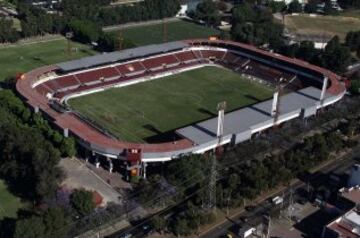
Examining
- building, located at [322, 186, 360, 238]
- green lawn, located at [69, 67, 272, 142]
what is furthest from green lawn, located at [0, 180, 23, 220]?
building, located at [322, 186, 360, 238]

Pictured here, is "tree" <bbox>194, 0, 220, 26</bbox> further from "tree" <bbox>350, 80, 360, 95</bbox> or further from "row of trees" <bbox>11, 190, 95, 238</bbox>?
"row of trees" <bbox>11, 190, 95, 238</bbox>

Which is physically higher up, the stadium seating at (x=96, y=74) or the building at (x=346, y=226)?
the stadium seating at (x=96, y=74)

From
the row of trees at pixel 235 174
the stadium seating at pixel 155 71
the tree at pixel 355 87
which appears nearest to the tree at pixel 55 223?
the row of trees at pixel 235 174

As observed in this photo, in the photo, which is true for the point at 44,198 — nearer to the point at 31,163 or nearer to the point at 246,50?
the point at 31,163

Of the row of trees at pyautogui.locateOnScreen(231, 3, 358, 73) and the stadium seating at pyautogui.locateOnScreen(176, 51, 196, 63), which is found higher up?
the row of trees at pyautogui.locateOnScreen(231, 3, 358, 73)

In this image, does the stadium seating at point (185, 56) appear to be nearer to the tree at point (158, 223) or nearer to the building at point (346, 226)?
the tree at point (158, 223)

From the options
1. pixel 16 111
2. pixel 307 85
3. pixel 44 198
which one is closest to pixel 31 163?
pixel 44 198
